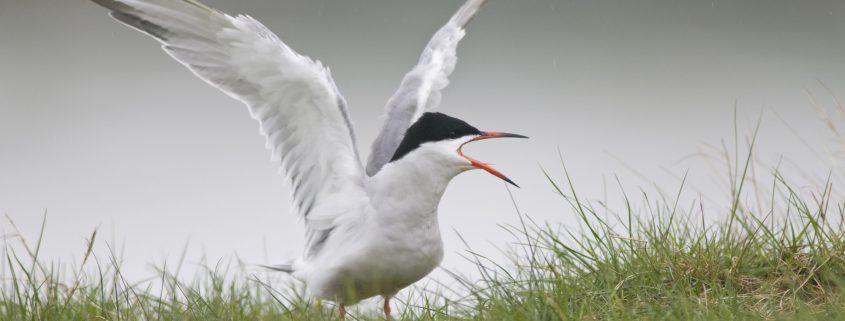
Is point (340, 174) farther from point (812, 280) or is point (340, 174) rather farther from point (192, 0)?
point (812, 280)

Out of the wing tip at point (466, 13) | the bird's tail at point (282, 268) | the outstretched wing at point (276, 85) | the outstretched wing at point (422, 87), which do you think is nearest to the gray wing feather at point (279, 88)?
the outstretched wing at point (276, 85)

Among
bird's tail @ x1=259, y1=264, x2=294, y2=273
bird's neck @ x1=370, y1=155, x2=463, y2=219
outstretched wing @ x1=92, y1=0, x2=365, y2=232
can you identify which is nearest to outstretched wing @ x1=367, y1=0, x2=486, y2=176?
outstretched wing @ x1=92, y1=0, x2=365, y2=232

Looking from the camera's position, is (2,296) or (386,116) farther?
(386,116)

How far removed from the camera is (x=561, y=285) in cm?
323

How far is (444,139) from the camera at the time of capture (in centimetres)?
401

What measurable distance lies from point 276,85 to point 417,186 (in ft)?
2.59

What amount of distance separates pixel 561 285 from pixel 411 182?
3.24ft

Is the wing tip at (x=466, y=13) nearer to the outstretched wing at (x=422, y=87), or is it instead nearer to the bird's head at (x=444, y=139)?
the outstretched wing at (x=422, y=87)

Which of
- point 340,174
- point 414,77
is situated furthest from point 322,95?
point 414,77

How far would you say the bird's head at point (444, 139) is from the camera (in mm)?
3967

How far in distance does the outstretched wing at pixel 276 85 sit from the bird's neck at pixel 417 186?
30 cm

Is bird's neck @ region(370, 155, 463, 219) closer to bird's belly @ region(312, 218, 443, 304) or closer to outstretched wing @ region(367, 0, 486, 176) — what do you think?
bird's belly @ region(312, 218, 443, 304)

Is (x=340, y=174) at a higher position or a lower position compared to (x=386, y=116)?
lower

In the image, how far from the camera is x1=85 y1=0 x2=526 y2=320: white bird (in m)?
4.01
